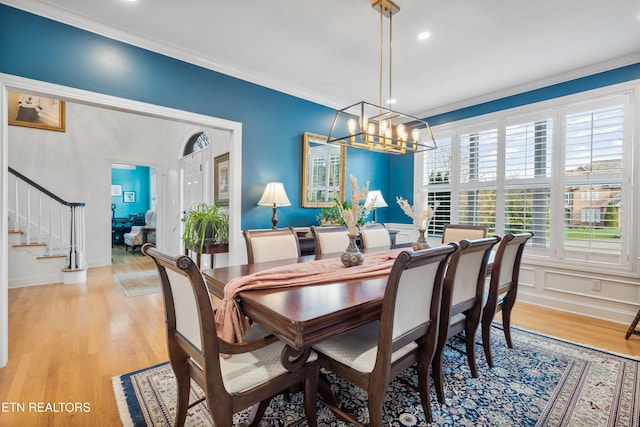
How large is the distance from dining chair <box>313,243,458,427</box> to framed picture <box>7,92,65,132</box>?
5885mm

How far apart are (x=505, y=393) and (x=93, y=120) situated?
7063 mm

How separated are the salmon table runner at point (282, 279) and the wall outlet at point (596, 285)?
255cm

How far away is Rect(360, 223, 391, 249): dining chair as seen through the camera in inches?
126

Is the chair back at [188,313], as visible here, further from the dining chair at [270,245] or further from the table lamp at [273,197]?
the table lamp at [273,197]

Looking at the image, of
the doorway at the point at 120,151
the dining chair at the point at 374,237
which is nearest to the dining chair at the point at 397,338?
the dining chair at the point at 374,237

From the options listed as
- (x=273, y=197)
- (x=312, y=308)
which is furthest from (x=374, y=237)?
(x=312, y=308)

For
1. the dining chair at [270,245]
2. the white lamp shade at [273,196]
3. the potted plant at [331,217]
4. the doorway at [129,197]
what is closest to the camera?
the dining chair at [270,245]

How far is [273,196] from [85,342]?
213 cm

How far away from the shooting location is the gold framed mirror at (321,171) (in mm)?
4062

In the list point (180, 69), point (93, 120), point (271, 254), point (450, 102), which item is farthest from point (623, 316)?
point (93, 120)

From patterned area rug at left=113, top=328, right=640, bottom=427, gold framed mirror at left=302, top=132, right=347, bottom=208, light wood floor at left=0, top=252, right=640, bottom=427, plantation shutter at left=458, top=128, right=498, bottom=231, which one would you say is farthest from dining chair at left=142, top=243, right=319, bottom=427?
plantation shutter at left=458, top=128, right=498, bottom=231

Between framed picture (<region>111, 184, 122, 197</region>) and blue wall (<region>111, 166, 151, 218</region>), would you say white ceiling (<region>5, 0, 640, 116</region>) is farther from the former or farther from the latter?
framed picture (<region>111, 184, 122, 197</region>)

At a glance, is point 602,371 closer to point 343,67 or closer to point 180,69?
point 343,67

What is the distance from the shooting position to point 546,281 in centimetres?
357
